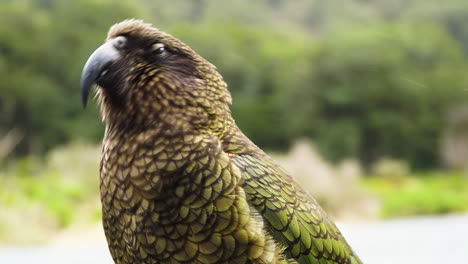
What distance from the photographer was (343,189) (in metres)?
13.9

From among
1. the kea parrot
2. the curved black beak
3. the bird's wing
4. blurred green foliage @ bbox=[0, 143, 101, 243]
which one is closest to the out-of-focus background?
blurred green foliage @ bbox=[0, 143, 101, 243]

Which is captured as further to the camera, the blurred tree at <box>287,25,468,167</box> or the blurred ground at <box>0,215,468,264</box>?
the blurred tree at <box>287,25,468,167</box>

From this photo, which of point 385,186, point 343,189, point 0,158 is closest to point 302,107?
point 385,186

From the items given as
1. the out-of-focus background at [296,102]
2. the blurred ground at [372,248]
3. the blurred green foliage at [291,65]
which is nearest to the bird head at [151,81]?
the blurred ground at [372,248]

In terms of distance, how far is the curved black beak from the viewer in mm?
1963

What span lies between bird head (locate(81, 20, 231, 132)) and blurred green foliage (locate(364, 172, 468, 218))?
14165mm

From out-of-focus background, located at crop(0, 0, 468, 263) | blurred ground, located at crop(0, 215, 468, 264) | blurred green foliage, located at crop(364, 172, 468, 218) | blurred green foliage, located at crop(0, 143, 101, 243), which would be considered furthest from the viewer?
blurred green foliage, located at crop(364, 172, 468, 218)

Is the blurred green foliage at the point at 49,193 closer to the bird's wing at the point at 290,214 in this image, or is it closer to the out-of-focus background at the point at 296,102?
the out-of-focus background at the point at 296,102

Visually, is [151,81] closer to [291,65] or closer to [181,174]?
[181,174]

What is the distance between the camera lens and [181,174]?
6.29ft

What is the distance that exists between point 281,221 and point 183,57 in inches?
27.7

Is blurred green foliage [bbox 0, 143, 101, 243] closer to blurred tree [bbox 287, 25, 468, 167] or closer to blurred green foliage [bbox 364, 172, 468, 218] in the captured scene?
blurred tree [bbox 287, 25, 468, 167]

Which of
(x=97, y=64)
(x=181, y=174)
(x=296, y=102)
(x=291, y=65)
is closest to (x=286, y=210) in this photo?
(x=181, y=174)

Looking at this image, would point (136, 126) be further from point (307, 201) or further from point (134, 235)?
point (307, 201)
